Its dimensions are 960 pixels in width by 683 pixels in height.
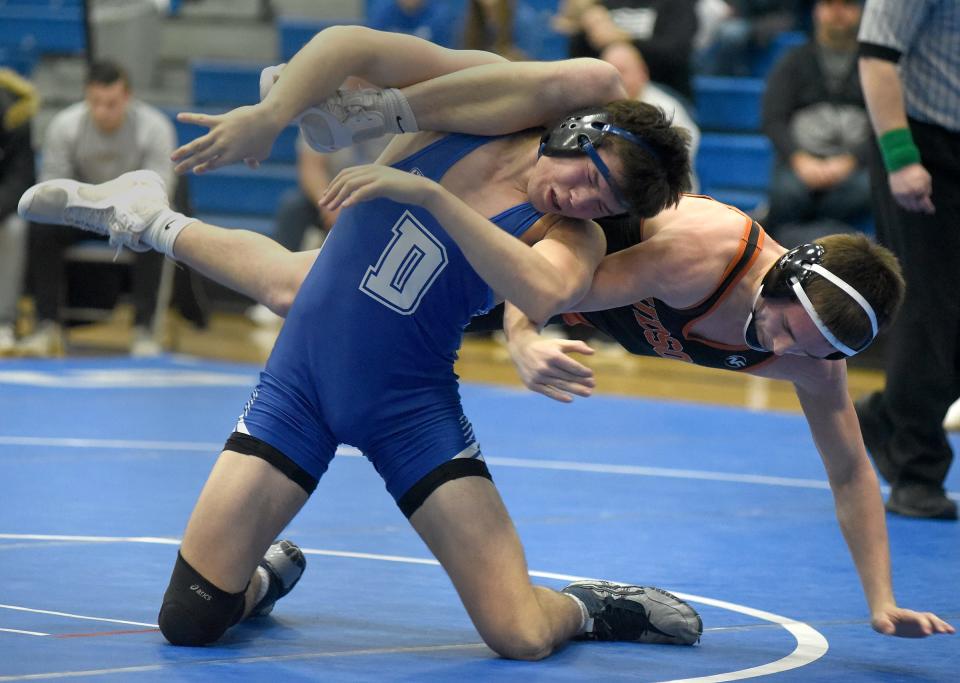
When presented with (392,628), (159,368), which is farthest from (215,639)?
(159,368)

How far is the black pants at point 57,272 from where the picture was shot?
30.8ft

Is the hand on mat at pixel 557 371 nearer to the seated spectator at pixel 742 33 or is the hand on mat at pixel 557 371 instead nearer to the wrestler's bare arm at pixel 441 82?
the wrestler's bare arm at pixel 441 82

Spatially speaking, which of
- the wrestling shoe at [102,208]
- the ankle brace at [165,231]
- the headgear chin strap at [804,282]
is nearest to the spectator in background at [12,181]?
the wrestling shoe at [102,208]

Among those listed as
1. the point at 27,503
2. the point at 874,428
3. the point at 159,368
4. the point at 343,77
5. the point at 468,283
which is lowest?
the point at 159,368

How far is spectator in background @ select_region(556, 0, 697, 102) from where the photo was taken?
9.63 metres

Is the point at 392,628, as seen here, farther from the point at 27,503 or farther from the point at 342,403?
the point at 27,503

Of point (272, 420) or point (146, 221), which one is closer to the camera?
point (272, 420)

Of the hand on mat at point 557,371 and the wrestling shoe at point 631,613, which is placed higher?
the hand on mat at point 557,371

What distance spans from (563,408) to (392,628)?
4128 millimetres

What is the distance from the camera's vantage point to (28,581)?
3.88 m

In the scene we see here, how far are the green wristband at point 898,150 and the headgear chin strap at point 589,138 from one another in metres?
1.85

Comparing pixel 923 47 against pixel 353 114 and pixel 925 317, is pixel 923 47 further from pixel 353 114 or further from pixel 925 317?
pixel 353 114

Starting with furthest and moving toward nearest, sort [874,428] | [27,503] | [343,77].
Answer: [874,428]
[27,503]
[343,77]

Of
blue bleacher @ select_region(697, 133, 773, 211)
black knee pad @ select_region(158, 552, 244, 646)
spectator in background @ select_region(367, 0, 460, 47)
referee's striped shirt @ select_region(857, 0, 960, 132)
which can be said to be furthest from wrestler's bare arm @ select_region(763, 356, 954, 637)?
spectator in background @ select_region(367, 0, 460, 47)
